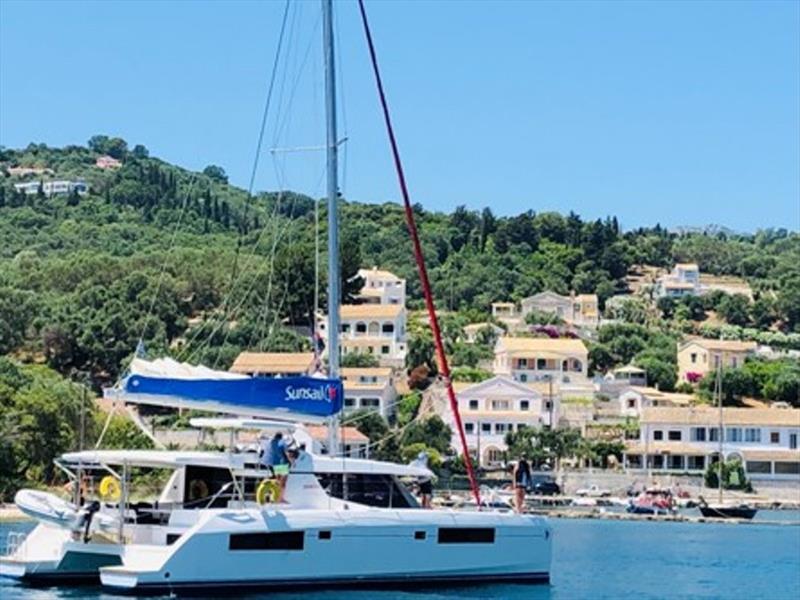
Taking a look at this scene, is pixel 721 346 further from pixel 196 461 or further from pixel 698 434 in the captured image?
pixel 196 461

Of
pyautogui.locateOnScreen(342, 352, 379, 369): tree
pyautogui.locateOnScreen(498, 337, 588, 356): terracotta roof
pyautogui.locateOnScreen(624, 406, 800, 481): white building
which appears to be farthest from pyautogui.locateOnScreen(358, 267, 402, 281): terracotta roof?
pyautogui.locateOnScreen(624, 406, 800, 481): white building

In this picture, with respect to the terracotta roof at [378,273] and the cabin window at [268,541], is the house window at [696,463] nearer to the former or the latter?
the terracotta roof at [378,273]

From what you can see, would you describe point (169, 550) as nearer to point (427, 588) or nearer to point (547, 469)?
point (427, 588)

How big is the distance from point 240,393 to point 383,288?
3457 inches

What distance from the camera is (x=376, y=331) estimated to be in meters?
97.8

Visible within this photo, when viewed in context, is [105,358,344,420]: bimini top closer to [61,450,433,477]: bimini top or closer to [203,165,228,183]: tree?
[61,450,433,477]: bimini top

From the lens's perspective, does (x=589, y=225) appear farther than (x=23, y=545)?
Yes

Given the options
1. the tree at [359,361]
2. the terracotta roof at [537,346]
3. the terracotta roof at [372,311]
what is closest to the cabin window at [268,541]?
the tree at [359,361]

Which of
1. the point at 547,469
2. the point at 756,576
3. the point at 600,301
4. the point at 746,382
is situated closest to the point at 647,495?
the point at 547,469

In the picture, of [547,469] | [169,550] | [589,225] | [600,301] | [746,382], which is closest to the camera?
[169,550]

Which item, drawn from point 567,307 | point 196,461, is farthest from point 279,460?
point 567,307

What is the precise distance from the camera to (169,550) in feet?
72.0

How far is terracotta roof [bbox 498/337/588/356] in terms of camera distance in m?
93.8

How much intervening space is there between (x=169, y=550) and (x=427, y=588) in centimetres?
425
